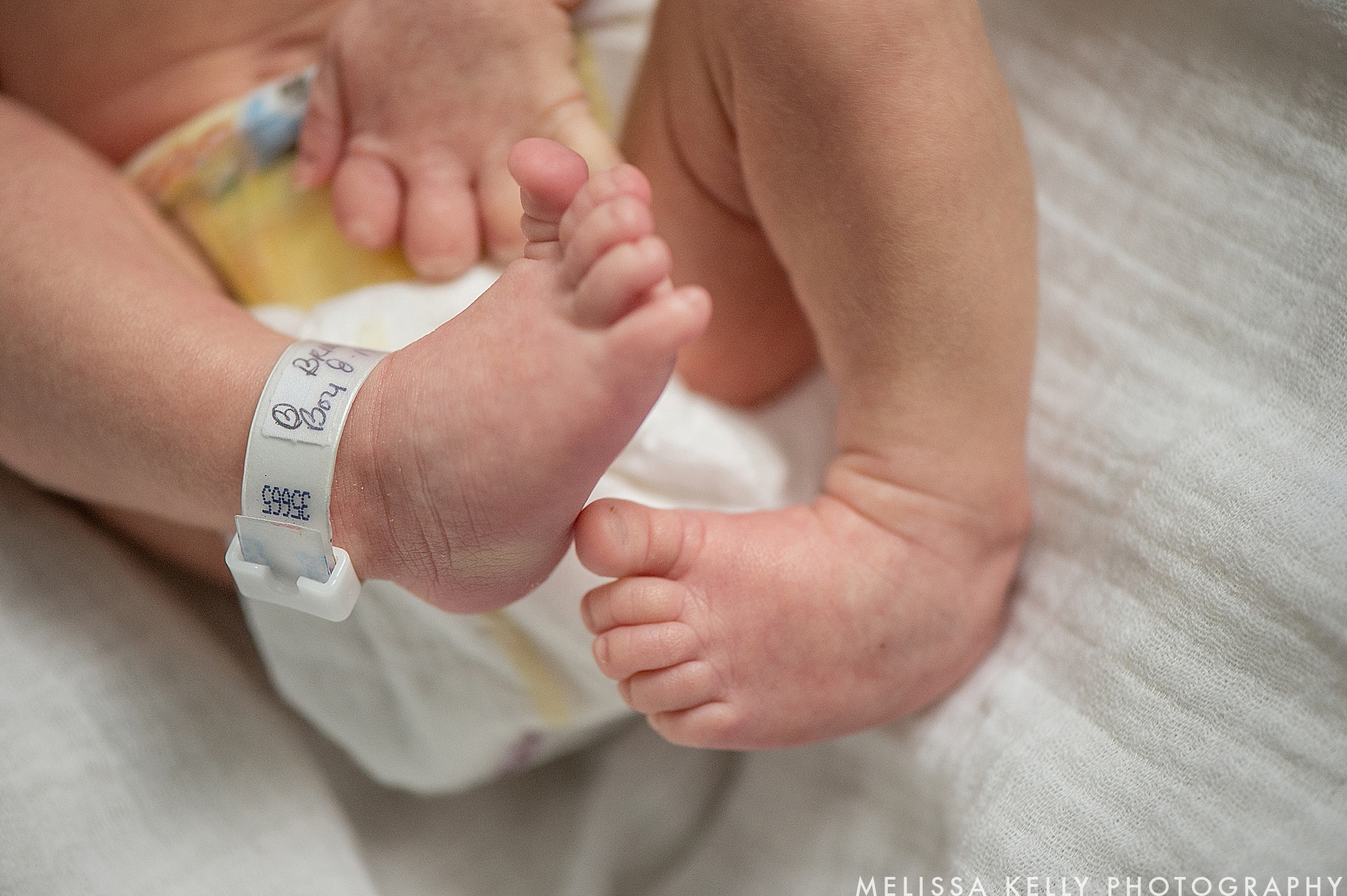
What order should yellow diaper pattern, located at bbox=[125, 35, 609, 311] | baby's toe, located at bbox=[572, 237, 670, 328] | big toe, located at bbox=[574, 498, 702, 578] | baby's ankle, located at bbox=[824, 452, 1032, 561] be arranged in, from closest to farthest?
baby's toe, located at bbox=[572, 237, 670, 328] < big toe, located at bbox=[574, 498, 702, 578] < baby's ankle, located at bbox=[824, 452, 1032, 561] < yellow diaper pattern, located at bbox=[125, 35, 609, 311]

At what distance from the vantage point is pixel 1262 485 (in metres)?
0.74

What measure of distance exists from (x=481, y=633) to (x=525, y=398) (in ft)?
1.18

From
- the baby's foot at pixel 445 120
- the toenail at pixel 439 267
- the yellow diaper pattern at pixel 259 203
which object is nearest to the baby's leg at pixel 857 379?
the baby's foot at pixel 445 120

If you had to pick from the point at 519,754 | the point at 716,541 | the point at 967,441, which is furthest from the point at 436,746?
the point at 967,441

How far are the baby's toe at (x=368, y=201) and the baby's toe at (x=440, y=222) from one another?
14mm

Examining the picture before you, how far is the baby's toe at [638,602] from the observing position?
2.13ft

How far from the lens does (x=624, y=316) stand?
1.80ft

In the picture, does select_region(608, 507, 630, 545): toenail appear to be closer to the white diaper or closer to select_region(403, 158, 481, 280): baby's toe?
the white diaper

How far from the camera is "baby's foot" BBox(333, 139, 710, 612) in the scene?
542 millimetres

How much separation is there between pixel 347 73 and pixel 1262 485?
2.74 ft

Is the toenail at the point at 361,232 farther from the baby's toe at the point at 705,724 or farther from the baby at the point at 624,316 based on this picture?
the baby's toe at the point at 705,724

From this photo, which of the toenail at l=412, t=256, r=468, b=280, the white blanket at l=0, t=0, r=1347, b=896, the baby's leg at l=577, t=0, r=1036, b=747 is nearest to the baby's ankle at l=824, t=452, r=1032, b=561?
the baby's leg at l=577, t=0, r=1036, b=747

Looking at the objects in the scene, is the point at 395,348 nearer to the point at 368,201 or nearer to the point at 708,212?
the point at 368,201

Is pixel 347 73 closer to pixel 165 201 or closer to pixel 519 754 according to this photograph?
pixel 165 201
